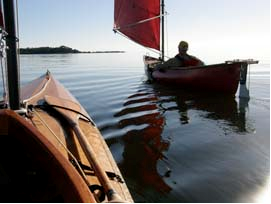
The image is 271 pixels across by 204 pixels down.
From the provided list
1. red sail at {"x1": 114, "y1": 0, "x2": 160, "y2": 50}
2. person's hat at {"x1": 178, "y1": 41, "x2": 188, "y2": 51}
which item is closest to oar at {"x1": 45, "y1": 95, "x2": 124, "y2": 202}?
person's hat at {"x1": 178, "y1": 41, "x2": 188, "y2": 51}

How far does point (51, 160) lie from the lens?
7.43ft

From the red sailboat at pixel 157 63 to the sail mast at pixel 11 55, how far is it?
27.8 feet

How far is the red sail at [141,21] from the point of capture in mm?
16906

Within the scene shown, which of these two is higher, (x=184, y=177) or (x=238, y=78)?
(x=238, y=78)

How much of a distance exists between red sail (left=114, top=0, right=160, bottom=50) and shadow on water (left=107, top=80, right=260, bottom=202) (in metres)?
5.50

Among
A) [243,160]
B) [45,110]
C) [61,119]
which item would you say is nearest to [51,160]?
[61,119]

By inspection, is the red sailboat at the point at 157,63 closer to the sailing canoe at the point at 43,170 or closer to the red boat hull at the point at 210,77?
the red boat hull at the point at 210,77

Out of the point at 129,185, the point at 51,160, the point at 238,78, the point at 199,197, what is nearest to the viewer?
the point at 51,160

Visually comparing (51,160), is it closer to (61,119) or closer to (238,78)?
(61,119)

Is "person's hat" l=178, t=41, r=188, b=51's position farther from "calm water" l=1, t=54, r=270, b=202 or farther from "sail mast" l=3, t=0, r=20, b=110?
"sail mast" l=3, t=0, r=20, b=110

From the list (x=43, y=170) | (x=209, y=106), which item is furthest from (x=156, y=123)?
(x=43, y=170)

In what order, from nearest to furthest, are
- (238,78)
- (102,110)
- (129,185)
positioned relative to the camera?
(129,185), (102,110), (238,78)

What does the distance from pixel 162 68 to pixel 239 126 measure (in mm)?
6945

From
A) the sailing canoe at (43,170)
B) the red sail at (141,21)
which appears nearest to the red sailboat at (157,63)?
the red sail at (141,21)
